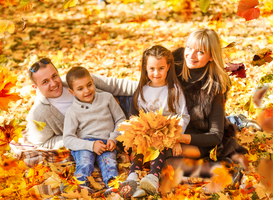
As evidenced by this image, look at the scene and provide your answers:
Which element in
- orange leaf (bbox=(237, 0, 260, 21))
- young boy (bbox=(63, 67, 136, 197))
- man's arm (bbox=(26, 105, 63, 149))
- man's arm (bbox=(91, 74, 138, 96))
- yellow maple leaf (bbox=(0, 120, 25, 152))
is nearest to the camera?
orange leaf (bbox=(237, 0, 260, 21))

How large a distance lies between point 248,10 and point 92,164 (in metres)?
1.69

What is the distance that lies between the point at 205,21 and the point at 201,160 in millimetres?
4273

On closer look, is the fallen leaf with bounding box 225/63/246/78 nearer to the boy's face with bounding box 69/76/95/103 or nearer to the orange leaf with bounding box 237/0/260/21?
the orange leaf with bounding box 237/0/260/21

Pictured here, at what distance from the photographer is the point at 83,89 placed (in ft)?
7.19

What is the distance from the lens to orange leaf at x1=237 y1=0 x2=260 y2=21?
1.01m

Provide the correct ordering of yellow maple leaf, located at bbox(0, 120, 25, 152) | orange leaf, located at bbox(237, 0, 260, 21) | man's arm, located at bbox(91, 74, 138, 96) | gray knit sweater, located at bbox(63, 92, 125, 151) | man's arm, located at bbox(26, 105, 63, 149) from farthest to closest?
1. man's arm, located at bbox(91, 74, 138, 96)
2. man's arm, located at bbox(26, 105, 63, 149)
3. gray knit sweater, located at bbox(63, 92, 125, 151)
4. yellow maple leaf, located at bbox(0, 120, 25, 152)
5. orange leaf, located at bbox(237, 0, 260, 21)

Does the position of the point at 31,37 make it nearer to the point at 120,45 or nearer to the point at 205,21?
the point at 120,45

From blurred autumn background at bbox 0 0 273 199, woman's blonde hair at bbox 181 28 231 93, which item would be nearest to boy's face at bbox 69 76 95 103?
blurred autumn background at bbox 0 0 273 199

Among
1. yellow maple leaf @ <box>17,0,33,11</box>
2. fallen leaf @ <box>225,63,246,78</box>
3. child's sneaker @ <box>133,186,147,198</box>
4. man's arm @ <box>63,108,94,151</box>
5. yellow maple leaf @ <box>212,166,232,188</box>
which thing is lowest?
yellow maple leaf @ <box>212,166,232,188</box>

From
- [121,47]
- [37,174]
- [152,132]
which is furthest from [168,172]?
[121,47]

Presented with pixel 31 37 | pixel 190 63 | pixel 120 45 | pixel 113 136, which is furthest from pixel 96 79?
pixel 31 37

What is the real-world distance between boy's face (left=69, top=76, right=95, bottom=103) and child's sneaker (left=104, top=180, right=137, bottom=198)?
2.69 feet

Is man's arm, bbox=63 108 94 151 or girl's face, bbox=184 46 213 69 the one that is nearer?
girl's face, bbox=184 46 213 69

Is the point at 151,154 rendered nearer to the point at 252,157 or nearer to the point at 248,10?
the point at 252,157
